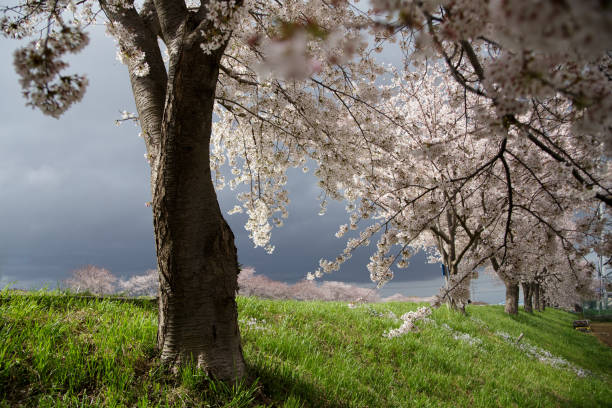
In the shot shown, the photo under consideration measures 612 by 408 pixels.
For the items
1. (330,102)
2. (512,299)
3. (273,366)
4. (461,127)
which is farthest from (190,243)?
(512,299)

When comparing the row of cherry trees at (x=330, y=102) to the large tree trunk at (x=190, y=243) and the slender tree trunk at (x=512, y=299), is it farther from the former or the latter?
the slender tree trunk at (x=512, y=299)

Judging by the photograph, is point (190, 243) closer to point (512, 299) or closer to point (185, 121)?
point (185, 121)

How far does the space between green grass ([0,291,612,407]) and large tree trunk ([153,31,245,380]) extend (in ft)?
0.67

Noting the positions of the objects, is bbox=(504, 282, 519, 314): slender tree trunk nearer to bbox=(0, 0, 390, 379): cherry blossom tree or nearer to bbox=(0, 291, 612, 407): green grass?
bbox=(0, 291, 612, 407): green grass

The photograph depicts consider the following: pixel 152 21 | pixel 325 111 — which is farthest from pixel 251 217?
pixel 152 21

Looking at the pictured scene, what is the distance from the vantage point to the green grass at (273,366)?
2768 millimetres

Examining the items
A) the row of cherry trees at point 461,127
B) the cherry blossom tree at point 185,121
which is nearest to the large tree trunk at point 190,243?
the cherry blossom tree at point 185,121

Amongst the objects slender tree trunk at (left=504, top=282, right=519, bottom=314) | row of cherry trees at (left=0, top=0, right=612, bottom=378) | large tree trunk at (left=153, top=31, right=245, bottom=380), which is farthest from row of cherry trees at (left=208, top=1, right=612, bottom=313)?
slender tree trunk at (left=504, top=282, right=519, bottom=314)

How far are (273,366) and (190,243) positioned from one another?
162 cm

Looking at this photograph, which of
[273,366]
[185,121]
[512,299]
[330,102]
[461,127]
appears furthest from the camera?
[512,299]

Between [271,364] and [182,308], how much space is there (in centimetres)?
116

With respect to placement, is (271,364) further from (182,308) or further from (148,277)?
(148,277)

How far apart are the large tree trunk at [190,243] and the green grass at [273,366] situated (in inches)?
8.0

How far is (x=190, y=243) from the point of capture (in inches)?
118
